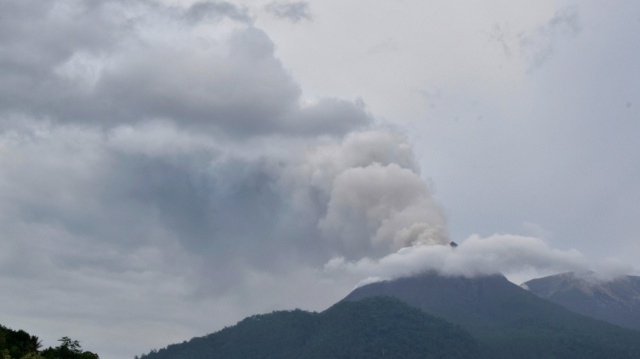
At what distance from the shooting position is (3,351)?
347 feet

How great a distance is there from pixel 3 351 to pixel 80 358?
17.6m

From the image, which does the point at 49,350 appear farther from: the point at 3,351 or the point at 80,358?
the point at 3,351

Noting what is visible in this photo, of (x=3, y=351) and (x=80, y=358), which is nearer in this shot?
(x=3, y=351)

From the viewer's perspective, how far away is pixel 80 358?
12219 centimetres

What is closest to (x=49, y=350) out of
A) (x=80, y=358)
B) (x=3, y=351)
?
(x=80, y=358)

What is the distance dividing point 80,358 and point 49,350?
450cm

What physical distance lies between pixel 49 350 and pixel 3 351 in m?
16.2

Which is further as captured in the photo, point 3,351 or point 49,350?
point 49,350

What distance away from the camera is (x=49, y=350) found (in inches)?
4793
